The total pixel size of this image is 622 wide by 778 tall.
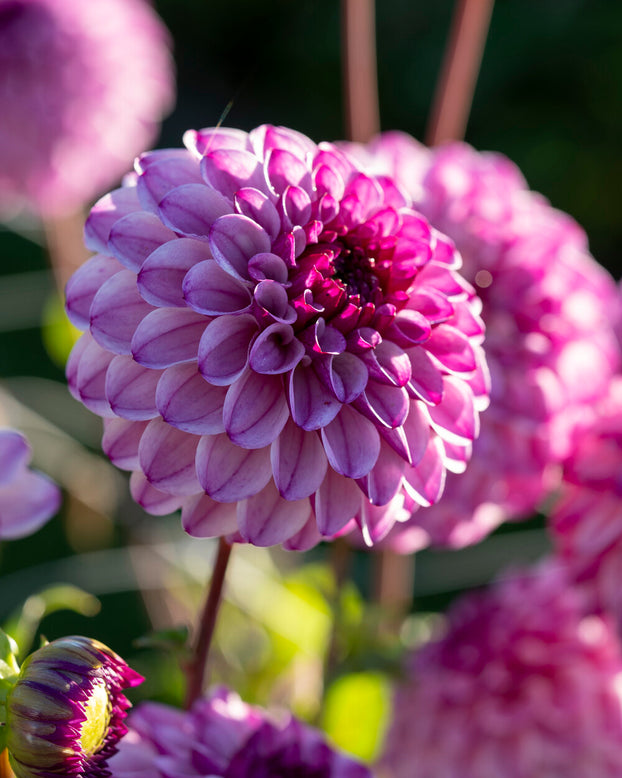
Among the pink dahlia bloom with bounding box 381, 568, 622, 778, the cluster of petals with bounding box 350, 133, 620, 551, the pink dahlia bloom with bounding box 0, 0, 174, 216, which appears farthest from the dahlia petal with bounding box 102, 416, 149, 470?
the pink dahlia bloom with bounding box 0, 0, 174, 216

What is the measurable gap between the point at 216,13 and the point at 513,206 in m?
2.97

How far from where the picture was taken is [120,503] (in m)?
0.78

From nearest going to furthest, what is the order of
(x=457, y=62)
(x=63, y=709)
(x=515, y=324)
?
(x=63, y=709), (x=515, y=324), (x=457, y=62)

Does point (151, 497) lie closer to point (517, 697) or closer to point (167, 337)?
point (167, 337)

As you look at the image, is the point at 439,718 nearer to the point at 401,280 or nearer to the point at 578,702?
the point at 578,702

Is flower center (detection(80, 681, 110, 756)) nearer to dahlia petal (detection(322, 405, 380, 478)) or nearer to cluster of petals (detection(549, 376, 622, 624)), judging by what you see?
dahlia petal (detection(322, 405, 380, 478))

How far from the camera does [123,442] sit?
0.24 m

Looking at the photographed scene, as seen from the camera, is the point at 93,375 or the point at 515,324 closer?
the point at 93,375

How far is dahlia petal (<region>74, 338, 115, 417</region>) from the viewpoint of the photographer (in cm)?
24

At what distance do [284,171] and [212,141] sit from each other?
0.07 ft

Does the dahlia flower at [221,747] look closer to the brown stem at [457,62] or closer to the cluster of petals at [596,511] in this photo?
the cluster of petals at [596,511]

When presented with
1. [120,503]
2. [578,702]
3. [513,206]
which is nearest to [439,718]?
[578,702]

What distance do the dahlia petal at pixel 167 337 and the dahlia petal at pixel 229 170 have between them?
0.03 meters

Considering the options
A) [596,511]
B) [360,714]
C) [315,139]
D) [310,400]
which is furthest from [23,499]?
[315,139]
